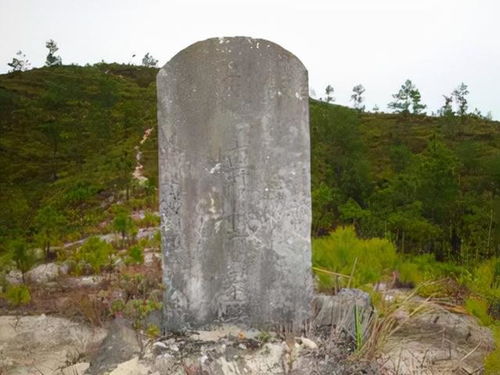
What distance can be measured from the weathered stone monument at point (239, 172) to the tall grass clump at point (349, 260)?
108cm

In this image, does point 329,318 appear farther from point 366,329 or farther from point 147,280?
point 147,280

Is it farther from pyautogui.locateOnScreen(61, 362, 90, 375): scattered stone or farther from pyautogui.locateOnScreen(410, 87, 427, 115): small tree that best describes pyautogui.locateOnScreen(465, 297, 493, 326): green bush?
pyautogui.locateOnScreen(410, 87, 427, 115): small tree

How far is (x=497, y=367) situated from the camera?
8.45 ft

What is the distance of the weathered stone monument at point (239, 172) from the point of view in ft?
11.8

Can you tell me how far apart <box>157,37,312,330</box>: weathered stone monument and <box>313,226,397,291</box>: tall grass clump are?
1077 mm

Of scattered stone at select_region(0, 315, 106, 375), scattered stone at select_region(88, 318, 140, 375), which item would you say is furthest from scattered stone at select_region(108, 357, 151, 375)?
scattered stone at select_region(0, 315, 106, 375)

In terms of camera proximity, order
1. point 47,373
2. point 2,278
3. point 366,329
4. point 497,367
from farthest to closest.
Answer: point 2,278 < point 47,373 < point 366,329 < point 497,367

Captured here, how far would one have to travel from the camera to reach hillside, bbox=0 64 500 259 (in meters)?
11.8

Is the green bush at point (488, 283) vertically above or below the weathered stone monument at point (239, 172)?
below

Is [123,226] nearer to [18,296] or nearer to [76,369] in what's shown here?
[18,296]

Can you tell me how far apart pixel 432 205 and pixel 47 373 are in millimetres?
10366

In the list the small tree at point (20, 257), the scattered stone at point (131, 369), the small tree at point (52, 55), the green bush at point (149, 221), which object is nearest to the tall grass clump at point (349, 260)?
the scattered stone at point (131, 369)

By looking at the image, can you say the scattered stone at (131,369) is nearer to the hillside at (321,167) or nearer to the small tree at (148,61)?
the hillside at (321,167)

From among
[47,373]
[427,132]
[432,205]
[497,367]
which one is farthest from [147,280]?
[427,132]
